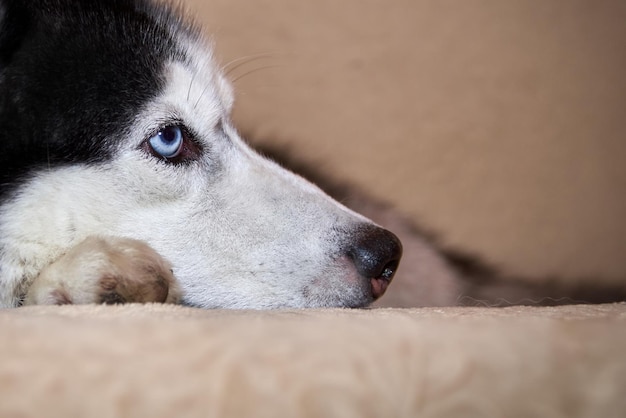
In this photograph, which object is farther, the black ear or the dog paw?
the black ear

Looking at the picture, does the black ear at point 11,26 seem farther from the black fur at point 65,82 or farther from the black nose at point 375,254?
the black nose at point 375,254

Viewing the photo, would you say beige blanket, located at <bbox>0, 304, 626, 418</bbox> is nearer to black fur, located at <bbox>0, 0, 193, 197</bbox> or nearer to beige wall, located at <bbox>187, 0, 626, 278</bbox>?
black fur, located at <bbox>0, 0, 193, 197</bbox>

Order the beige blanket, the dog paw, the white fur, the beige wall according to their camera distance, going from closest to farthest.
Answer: the beige blanket < the dog paw < the white fur < the beige wall

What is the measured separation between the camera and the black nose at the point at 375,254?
1.06 metres

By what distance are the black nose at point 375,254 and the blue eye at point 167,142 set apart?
0.32 m

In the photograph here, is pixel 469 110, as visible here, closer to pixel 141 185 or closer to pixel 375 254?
pixel 375 254

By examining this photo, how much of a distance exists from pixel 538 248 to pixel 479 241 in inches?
7.7

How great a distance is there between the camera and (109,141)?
1009 mm

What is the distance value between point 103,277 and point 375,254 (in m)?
0.42

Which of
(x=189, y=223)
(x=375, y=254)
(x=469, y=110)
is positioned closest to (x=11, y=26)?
(x=189, y=223)

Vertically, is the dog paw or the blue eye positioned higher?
the blue eye

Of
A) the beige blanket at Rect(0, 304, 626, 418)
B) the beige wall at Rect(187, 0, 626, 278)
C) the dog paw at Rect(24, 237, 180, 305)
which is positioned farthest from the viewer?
the beige wall at Rect(187, 0, 626, 278)

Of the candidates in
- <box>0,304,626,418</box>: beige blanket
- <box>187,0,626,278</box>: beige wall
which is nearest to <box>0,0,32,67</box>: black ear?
<box>0,304,626,418</box>: beige blanket

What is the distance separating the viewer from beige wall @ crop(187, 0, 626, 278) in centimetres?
200
